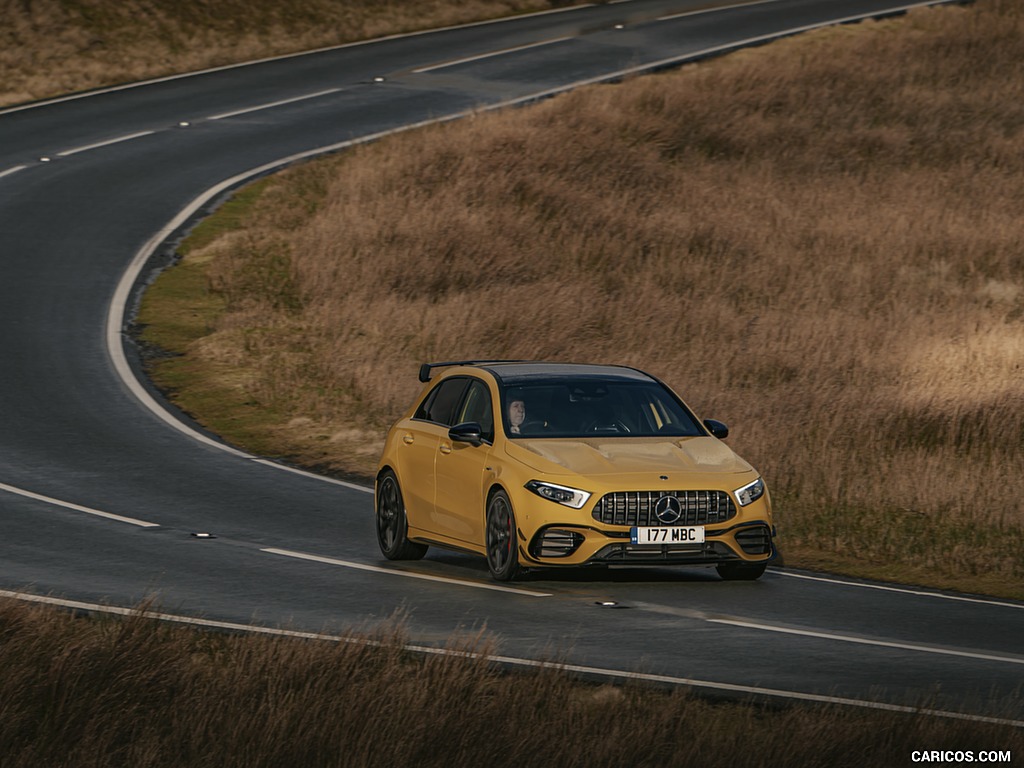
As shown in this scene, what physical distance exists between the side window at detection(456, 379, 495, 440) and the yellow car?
0.02 metres

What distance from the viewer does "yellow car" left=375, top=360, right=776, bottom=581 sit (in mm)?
13086

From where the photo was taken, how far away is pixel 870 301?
29.1 m

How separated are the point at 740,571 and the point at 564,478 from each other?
1.67 meters

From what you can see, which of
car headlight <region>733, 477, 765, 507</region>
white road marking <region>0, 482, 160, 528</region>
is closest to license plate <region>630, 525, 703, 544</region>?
car headlight <region>733, 477, 765, 507</region>

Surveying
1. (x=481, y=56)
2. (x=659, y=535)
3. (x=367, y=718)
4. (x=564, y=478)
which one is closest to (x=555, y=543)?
(x=564, y=478)

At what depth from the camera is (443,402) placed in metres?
15.3

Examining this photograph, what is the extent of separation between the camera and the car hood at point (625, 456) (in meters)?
13.3

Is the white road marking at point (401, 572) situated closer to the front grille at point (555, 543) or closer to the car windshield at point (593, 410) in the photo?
the front grille at point (555, 543)

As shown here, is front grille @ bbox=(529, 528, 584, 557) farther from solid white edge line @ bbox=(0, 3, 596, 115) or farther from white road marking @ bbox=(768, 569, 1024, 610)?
solid white edge line @ bbox=(0, 3, 596, 115)

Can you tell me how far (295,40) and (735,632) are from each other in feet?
131

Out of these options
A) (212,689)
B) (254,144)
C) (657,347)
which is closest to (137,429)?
(657,347)

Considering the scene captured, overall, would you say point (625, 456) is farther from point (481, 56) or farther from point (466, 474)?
point (481, 56)

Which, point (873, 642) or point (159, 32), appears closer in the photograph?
point (873, 642)

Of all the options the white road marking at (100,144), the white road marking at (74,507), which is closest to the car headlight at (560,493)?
the white road marking at (74,507)
